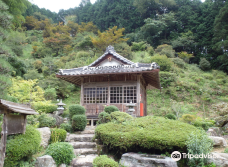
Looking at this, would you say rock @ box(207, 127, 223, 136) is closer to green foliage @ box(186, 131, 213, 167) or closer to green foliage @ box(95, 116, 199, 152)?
green foliage @ box(95, 116, 199, 152)

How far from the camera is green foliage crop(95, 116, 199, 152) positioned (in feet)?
18.0

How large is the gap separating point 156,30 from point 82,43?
48.7ft

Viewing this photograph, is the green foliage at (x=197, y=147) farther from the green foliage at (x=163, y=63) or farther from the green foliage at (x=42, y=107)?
the green foliage at (x=163, y=63)

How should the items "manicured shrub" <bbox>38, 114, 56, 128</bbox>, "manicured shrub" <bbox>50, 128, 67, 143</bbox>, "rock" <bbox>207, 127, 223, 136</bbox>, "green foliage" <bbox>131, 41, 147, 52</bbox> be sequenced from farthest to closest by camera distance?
"green foliage" <bbox>131, 41, 147, 52</bbox>
"rock" <bbox>207, 127, 223, 136</bbox>
"manicured shrub" <bbox>38, 114, 56, 128</bbox>
"manicured shrub" <bbox>50, 128, 67, 143</bbox>

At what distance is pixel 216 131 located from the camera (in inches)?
370

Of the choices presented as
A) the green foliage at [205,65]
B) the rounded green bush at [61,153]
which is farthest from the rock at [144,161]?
the green foliage at [205,65]

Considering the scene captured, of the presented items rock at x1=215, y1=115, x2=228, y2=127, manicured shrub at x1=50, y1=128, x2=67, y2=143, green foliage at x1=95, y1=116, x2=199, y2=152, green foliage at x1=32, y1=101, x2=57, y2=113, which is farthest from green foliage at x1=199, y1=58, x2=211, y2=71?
manicured shrub at x1=50, y1=128, x2=67, y2=143

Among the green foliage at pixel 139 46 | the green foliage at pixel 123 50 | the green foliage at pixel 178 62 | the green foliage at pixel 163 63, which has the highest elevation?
the green foliage at pixel 139 46

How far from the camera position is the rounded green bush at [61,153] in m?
5.32

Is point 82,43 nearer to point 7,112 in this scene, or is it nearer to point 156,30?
point 156,30

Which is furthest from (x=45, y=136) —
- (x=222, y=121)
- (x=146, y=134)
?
(x=222, y=121)

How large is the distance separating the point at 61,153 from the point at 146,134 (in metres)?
2.74

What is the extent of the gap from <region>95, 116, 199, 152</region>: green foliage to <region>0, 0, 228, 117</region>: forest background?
1159 cm

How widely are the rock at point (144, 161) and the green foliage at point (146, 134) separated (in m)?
0.35
